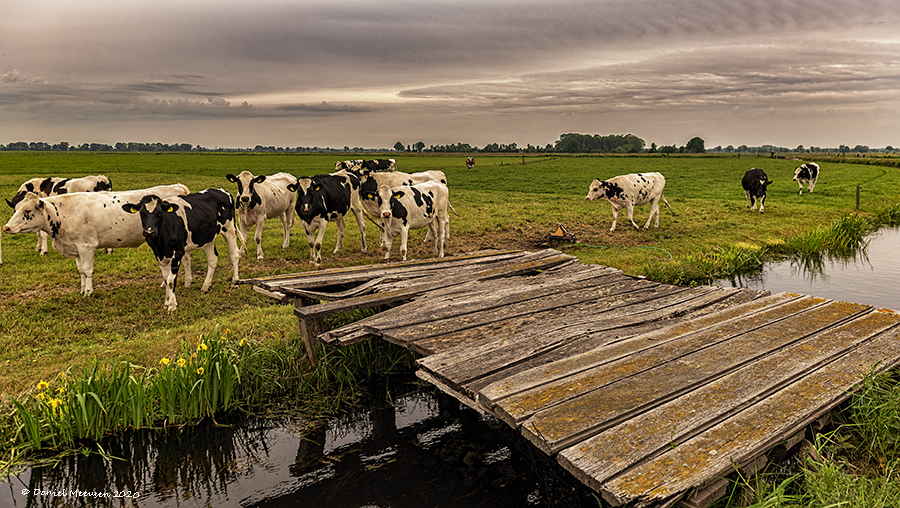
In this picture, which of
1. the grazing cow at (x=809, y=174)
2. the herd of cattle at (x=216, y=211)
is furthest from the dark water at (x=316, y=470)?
the grazing cow at (x=809, y=174)

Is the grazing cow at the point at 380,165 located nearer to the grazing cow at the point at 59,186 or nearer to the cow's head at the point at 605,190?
the cow's head at the point at 605,190

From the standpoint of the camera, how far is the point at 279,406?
5938mm

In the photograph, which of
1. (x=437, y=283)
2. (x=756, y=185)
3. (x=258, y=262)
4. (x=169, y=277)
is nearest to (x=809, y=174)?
(x=756, y=185)

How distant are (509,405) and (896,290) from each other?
417 inches

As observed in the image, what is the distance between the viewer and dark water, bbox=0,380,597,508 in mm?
4254

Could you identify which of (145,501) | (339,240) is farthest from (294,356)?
(339,240)

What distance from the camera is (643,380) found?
13.2ft

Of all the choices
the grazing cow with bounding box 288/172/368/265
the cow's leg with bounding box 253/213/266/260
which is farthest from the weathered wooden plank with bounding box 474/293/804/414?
the cow's leg with bounding box 253/213/266/260

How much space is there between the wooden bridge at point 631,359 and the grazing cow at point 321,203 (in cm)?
537

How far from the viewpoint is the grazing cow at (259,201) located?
Result: 12.9 metres

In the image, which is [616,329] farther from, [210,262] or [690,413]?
[210,262]

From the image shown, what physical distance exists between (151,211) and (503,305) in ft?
21.1

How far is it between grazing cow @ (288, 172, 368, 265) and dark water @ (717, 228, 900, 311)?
30.6ft

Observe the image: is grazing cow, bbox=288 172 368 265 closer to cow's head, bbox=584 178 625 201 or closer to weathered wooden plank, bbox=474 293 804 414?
cow's head, bbox=584 178 625 201
